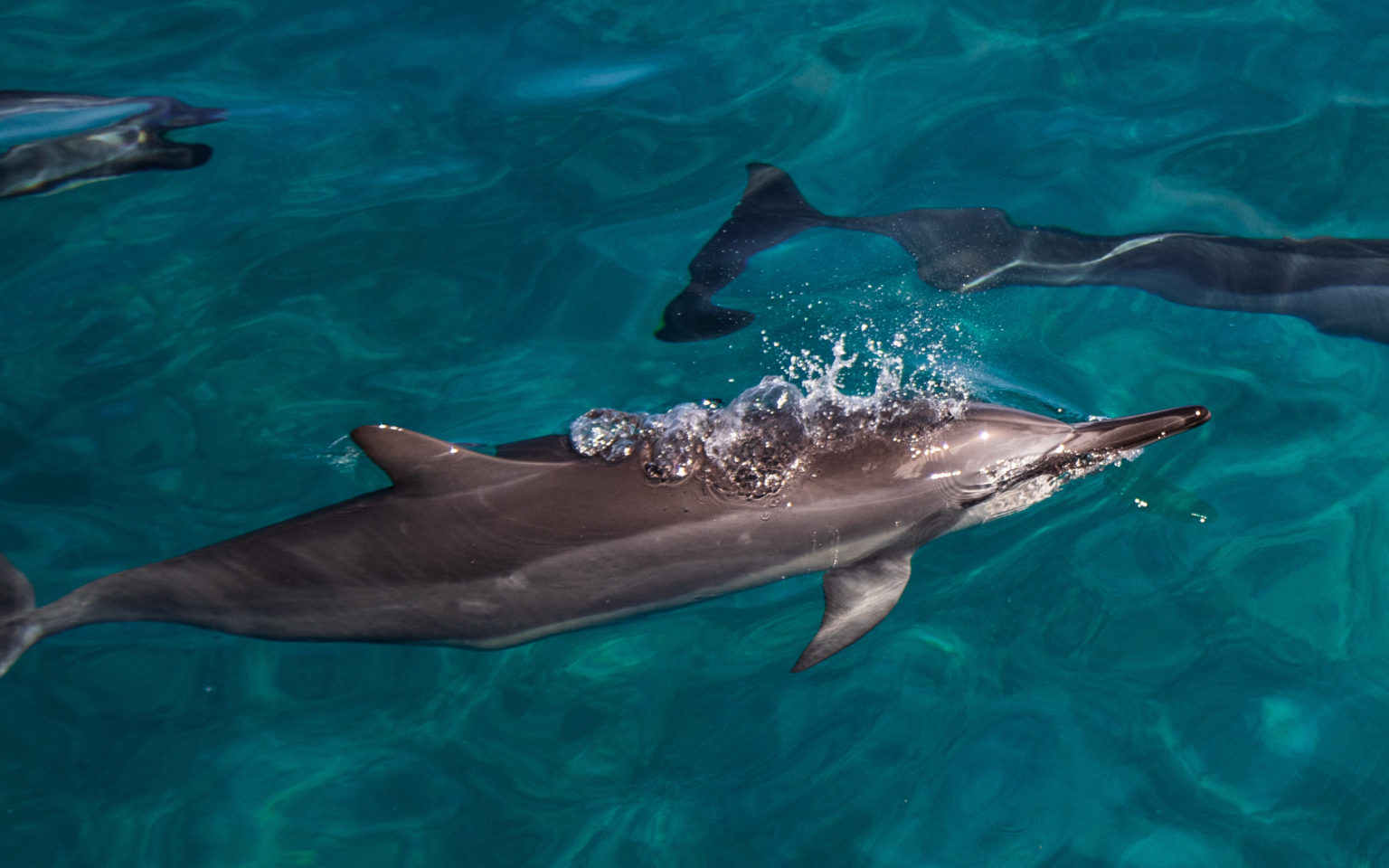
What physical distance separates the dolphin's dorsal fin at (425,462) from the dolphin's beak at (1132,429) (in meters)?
2.89

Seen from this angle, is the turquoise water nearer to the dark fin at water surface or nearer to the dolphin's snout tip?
the dark fin at water surface

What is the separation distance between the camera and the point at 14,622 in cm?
512

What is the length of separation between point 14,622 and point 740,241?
472cm

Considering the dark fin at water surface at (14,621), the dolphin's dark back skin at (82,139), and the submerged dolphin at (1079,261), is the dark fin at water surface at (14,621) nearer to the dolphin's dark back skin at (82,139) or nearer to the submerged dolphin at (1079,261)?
the dolphin's dark back skin at (82,139)

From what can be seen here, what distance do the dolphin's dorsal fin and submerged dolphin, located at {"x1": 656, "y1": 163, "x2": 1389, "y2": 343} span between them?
217 centimetres

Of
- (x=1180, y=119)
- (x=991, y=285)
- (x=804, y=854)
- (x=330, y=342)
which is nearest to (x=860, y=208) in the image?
(x=991, y=285)

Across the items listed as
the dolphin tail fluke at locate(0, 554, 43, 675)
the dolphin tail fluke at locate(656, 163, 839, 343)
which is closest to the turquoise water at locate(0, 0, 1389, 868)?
the dolphin tail fluke at locate(656, 163, 839, 343)

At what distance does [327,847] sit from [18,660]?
195 centimetres

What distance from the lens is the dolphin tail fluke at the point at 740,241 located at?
6738 millimetres

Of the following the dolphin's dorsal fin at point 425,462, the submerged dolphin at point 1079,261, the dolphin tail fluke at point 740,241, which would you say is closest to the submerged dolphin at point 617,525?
the dolphin's dorsal fin at point 425,462

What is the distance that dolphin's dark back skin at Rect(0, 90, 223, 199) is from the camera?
291 inches

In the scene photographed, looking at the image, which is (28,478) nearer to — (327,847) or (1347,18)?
(327,847)

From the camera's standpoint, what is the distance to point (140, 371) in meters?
6.58

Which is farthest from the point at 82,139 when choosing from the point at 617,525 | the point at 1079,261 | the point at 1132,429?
the point at 1132,429
